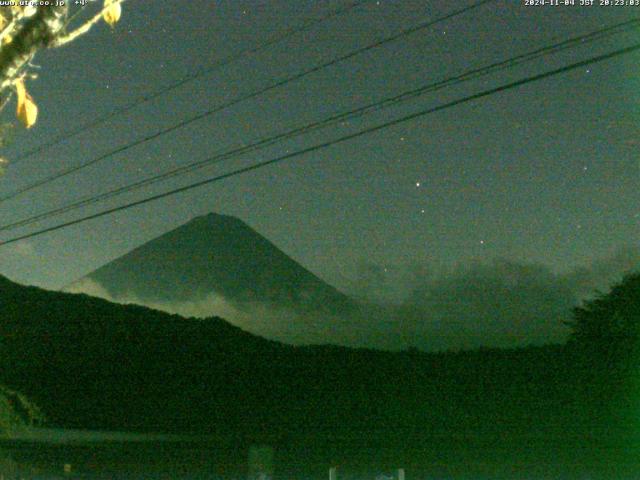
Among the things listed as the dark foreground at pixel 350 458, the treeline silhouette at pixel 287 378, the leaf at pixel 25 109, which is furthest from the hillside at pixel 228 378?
the leaf at pixel 25 109

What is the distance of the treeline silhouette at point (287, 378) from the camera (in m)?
31.7

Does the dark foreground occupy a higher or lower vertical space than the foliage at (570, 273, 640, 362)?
lower

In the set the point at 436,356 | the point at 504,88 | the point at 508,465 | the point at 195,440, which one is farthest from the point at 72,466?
the point at 504,88

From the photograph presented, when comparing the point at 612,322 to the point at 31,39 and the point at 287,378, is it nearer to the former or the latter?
the point at 287,378

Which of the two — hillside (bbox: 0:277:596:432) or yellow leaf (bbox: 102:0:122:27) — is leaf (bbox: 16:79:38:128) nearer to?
yellow leaf (bbox: 102:0:122:27)

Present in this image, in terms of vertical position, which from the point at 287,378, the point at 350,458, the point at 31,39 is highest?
the point at 287,378

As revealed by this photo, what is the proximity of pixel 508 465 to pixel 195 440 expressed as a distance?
→ 14.0 meters

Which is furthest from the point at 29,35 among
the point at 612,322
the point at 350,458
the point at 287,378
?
the point at 287,378

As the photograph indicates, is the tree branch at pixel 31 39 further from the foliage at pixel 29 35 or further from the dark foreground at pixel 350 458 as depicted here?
the dark foreground at pixel 350 458

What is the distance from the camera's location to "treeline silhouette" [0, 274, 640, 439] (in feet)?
104

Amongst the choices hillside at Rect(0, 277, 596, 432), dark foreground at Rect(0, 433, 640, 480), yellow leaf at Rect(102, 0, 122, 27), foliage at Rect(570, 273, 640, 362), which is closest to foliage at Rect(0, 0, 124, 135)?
yellow leaf at Rect(102, 0, 122, 27)

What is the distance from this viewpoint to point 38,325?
4297 centimetres

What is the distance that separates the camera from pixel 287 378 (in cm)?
4194

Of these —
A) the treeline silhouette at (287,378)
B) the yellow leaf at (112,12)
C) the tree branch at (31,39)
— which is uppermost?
the treeline silhouette at (287,378)
